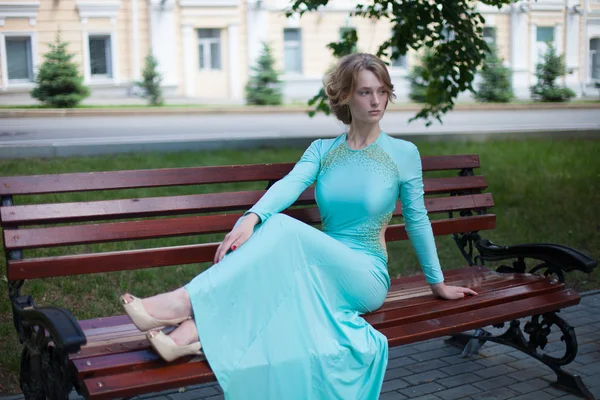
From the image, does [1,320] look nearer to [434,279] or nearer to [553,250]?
[434,279]

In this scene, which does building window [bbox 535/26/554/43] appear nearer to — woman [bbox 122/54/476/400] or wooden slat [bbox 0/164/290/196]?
wooden slat [bbox 0/164/290/196]

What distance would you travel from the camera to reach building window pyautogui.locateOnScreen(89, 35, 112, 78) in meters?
23.2

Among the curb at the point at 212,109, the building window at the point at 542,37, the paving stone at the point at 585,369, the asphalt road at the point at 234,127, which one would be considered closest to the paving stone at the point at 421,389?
the paving stone at the point at 585,369

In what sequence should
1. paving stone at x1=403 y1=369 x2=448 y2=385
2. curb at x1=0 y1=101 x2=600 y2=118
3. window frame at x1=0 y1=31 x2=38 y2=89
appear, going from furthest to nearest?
window frame at x1=0 y1=31 x2=38 y2=89 → curb at x1=0 y1=101 x2=600 y2=118 → paving stone at x1=403 y1=369 x2=448 y2=385

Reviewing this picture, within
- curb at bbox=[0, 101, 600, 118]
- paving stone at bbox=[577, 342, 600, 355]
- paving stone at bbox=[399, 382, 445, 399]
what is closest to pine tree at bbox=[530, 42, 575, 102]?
curb at bbox=[0, 101, 600, 118]

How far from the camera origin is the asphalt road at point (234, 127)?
43.2ft

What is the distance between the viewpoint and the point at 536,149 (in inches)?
473

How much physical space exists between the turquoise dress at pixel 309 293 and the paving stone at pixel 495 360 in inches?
44.0

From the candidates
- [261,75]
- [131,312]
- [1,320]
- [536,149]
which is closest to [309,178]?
[131,312]

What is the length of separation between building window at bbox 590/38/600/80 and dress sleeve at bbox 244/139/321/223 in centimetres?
2463

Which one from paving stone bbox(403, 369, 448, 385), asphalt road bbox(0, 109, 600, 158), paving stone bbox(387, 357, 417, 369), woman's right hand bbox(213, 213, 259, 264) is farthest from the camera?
asphalt road bbox(0, 109, 600, 158)

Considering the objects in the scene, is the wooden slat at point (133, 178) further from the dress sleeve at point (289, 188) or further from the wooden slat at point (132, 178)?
the dress sleeve at point (289, 188)

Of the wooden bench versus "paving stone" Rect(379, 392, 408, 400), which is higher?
the wooden bench

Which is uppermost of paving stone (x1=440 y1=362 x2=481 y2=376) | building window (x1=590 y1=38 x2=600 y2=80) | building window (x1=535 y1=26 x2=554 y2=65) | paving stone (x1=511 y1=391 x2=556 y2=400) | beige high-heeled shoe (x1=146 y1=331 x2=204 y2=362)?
building window (x1=535 y1=26 x2=554 y2=65)
